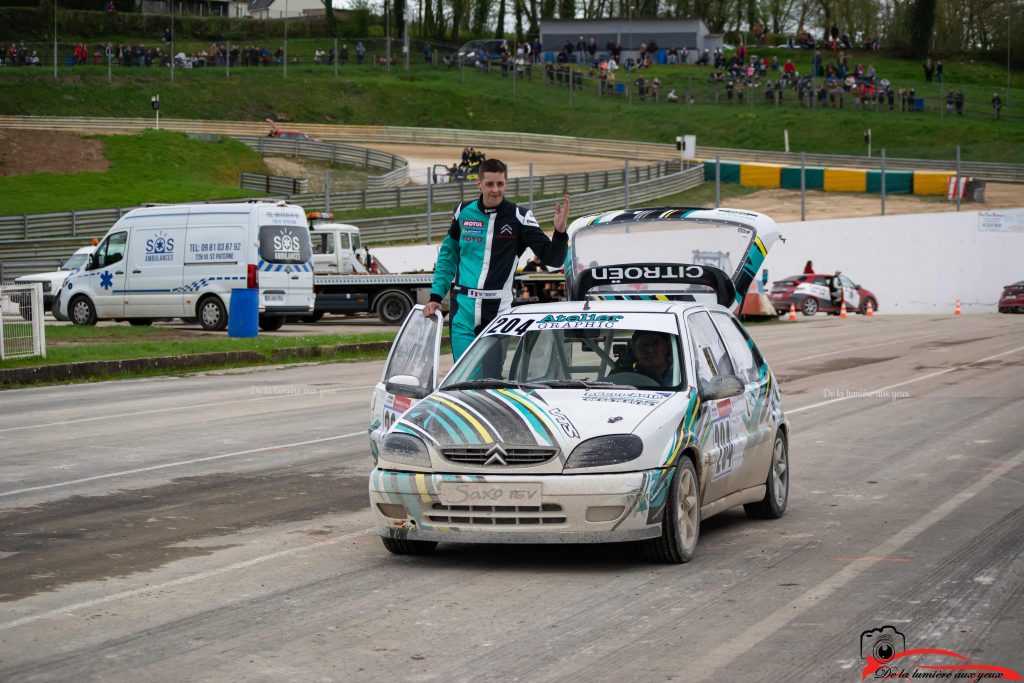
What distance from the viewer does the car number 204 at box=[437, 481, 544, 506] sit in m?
7.04

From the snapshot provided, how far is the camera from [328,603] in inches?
260

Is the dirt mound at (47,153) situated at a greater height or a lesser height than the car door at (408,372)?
lesser

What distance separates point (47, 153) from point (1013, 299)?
1647 inches

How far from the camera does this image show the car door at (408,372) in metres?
8.43

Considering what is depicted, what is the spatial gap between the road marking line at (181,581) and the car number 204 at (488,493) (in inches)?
45.7

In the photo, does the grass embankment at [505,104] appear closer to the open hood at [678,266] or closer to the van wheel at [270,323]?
the van wheel at [270,323]

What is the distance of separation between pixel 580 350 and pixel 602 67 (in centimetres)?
Answer: 7639

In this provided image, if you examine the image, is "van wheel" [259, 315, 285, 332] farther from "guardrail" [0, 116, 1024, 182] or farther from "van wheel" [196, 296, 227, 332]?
"guardrail" [0, 116, 1024, 182]

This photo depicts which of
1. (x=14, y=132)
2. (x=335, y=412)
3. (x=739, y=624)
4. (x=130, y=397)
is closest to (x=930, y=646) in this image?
(x=739, y=624)

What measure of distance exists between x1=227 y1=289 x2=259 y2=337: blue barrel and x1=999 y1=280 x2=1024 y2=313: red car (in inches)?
941

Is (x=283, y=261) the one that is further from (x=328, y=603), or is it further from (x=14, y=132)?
(x=14, y=132)

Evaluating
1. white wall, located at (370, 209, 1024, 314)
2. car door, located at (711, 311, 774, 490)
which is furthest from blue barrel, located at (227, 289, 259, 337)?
car door, located at (711, 311, 774, 490)

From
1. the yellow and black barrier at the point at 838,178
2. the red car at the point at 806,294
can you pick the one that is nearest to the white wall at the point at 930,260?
the red car at the point at 806,294

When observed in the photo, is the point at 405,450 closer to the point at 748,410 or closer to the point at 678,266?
the point at 748,410
